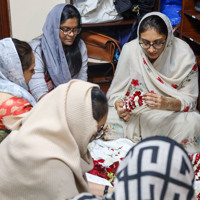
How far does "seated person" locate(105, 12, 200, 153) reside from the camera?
8.39 ft

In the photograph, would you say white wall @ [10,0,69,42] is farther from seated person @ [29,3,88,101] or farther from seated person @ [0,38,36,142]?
seated person @ [0,38,36,142]

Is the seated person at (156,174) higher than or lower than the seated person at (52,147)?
higher

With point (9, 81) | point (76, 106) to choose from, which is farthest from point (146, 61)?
point (76, 106)

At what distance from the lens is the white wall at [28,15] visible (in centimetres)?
343

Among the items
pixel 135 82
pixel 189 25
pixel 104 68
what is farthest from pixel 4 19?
pixel 189 25

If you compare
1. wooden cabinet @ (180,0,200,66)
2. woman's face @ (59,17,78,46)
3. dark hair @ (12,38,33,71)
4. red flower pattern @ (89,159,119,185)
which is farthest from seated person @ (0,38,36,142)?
wooden cabinet @ (180,0,200,66)

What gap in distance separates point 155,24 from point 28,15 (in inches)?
56.6

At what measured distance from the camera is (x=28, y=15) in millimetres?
3455

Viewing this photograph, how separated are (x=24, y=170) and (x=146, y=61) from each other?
1652mm

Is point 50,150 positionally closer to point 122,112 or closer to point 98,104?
point 98,104

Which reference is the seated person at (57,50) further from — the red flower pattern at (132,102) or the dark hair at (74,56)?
the red flower pattern at (132,102)

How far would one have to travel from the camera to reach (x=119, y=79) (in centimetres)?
290

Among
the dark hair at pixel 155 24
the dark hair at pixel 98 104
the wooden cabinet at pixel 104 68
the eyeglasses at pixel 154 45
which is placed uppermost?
the dark hair at pixel 155 24

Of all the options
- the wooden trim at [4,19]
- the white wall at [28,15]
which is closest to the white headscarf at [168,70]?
the white wall at [28,15]
